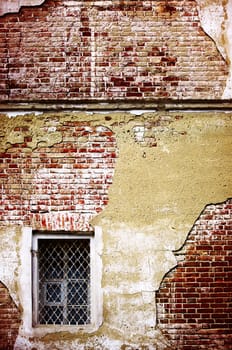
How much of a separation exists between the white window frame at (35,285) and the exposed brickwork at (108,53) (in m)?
1.70

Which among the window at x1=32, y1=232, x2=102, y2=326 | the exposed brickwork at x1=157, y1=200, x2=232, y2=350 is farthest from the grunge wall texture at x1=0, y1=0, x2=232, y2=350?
the window at x1=32, y1=232, x2=102, y2=326

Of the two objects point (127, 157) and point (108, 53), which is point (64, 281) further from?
point (108, 53)

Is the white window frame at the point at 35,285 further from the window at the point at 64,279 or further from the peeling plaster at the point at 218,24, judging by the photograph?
the peeling plaster at the point at 218,24

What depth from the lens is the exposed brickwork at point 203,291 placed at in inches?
225

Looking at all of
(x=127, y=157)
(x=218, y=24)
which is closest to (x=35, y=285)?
(x=127, y=157)

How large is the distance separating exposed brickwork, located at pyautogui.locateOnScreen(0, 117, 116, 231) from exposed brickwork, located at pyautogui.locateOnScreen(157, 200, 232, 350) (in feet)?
3.91

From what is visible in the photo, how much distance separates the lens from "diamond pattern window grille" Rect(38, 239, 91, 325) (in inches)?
232

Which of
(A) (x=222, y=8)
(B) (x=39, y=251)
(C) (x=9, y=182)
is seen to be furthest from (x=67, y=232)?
(A) (x=222, y=8)

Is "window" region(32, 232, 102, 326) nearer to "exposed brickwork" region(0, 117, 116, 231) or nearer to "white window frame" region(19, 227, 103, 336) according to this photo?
"white window frame" region(19, 227, 103, 336)

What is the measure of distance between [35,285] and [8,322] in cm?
51

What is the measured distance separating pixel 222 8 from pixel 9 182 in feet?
10.9

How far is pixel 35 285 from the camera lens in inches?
229

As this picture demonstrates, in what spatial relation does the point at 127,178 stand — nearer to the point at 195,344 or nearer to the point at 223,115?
the point at 223,115

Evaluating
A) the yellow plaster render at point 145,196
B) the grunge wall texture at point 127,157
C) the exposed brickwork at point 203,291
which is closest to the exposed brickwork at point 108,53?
the grunge wall texture at point 127,157
